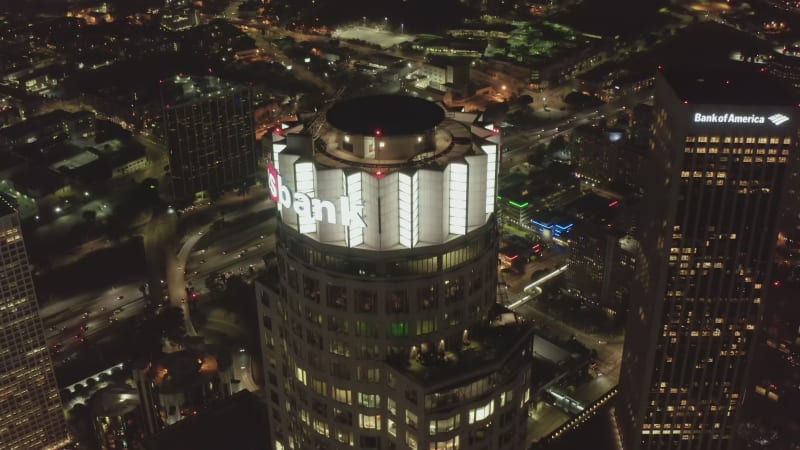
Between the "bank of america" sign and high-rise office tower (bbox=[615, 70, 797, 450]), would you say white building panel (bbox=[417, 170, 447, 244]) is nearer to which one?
high-rise office tower (bbox=[615, 70, 797, 450])

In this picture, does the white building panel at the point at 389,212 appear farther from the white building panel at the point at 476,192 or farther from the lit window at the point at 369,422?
the lit window at the point at 369,422

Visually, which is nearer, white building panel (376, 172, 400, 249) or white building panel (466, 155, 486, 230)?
white building panel (376, 172, 400, 249)

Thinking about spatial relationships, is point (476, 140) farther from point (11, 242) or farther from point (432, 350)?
point (11, 242)

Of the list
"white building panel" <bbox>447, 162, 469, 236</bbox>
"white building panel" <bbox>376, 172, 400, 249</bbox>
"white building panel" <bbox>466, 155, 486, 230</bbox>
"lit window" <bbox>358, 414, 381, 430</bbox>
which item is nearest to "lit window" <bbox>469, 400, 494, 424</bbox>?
"lit window" <bbox>358, 414, 381, 430</bbox>

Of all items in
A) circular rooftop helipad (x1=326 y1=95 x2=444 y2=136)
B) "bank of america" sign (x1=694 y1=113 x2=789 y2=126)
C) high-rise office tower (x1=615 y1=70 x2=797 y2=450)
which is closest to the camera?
circular rooftop helipad (x1=326 y1=95 x2=444 y2=136)

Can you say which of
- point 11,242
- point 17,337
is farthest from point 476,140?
point 17,337

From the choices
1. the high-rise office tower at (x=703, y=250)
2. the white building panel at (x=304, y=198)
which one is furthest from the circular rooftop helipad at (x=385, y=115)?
the high-rise office tower at (x=703, y=250)
